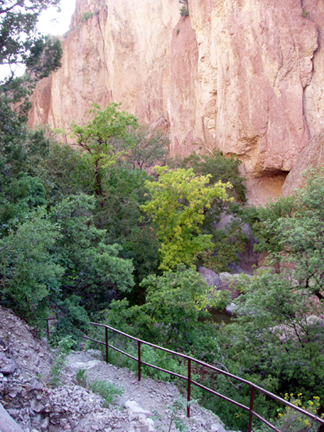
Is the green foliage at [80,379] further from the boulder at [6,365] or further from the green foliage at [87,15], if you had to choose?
the green foliage at [87,15]

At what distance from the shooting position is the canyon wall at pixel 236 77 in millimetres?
21531

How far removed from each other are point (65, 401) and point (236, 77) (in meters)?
23.3

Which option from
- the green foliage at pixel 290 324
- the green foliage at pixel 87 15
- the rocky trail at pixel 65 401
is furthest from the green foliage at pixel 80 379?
the green foliage at pixel 87 15

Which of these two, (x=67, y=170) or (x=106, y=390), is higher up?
(x=67, y=170)

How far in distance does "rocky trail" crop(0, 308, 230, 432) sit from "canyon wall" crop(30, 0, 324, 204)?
19582mm

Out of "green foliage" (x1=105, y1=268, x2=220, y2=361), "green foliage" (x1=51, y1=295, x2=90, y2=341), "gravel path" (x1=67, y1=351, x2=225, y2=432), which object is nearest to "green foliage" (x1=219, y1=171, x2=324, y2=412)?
"green foliage" (x1=105, y1=268, x2=220, y2=361)

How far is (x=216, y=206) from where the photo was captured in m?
21.4

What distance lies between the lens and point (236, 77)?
2308 cm

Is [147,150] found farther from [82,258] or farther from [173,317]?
[173,317]

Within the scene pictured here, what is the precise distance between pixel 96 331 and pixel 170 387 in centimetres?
401

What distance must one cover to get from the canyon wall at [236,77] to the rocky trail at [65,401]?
64.2 ft

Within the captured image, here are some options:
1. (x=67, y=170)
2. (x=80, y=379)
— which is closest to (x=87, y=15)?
(x=67, y=170)

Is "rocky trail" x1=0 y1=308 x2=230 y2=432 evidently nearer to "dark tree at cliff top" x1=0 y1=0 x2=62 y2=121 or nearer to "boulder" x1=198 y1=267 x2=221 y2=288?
"dark tree at cliff top" x1=0 y1=0 x2=62 y2=121

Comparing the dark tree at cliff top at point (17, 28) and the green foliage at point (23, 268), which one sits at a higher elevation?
the dark tree at cliff top at point (17, 28)
